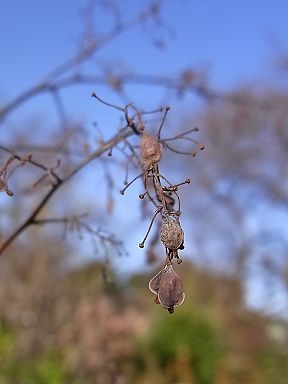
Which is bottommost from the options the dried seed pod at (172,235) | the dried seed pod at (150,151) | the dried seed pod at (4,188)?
the dried seed pod at (172,235)

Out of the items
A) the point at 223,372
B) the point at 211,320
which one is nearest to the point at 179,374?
the point at 223,372

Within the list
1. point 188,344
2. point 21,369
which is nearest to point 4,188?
point 21,369

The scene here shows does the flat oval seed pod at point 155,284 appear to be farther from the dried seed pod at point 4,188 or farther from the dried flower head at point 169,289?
the dried seed pod at point 4,188

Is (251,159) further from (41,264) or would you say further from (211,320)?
(41,264)

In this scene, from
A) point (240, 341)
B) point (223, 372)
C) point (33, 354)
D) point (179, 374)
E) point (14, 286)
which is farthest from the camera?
point (240, 341)

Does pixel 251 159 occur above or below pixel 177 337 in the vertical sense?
above

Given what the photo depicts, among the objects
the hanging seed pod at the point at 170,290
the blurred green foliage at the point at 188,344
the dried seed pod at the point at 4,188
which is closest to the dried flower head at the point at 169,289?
the hanging seed pod at the point at 170,290

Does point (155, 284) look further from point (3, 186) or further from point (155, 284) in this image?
point (3, 186)
